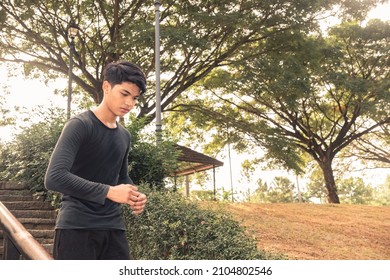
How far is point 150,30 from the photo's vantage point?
1341 centimetres

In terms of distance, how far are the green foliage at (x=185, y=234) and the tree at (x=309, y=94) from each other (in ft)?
32.9

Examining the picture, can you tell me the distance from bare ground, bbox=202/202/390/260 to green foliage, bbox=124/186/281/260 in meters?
2.12

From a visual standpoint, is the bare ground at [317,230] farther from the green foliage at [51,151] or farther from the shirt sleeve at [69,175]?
the shirt sleeve at [69,175]

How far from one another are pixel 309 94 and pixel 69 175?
579 inches

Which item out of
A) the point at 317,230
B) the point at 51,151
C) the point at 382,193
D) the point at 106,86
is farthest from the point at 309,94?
the point at 382,193

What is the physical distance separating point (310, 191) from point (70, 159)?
76.5 m

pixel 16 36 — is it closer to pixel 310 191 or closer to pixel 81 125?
pixel 81 125

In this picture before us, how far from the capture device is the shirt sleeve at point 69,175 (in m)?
2.20

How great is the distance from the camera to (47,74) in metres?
20.8

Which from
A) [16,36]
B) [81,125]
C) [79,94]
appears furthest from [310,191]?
[81,125]

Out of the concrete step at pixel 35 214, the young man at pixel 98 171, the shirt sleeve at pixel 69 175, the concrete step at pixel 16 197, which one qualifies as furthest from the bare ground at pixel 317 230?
the shirt sleeve at pixel 69 175

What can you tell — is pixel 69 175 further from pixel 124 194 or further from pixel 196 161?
pixel 196 161

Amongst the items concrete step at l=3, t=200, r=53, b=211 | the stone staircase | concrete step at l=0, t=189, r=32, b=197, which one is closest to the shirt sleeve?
the stone staircase

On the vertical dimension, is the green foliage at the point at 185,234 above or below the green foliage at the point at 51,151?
below
